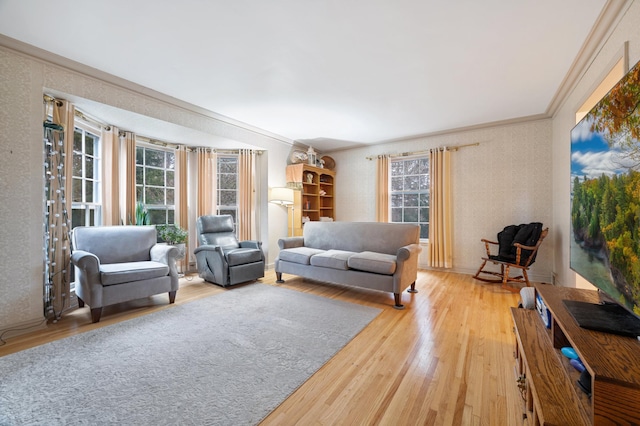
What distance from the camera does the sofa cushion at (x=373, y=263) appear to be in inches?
114

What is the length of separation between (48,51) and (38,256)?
1.89 m

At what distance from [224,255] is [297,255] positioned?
1017 millimetres

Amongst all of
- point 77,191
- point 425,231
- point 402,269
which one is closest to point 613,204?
point 402,269

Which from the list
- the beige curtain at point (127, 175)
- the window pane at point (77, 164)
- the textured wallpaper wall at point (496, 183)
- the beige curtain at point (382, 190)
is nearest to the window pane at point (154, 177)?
the beige curtain at point (127, 175)

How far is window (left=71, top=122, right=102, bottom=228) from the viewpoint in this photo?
10.4 ft

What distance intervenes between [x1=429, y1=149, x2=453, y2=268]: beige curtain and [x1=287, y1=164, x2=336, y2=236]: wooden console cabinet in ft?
6.98

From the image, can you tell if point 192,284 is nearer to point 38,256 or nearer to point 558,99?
point 38,256

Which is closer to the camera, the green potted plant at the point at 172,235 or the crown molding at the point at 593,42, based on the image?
the crown molding at the point at 593,42

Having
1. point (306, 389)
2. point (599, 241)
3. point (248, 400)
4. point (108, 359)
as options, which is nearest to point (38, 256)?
point (108, 359)

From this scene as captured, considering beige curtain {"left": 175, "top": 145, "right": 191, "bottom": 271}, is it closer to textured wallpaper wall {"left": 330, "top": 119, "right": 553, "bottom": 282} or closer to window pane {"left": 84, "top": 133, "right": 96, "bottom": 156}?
window pane {"left": 84, "top": 133, "right": 96, "bottom": 156}

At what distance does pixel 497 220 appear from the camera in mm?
4250

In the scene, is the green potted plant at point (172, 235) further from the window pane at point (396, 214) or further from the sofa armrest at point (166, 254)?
the window pane at point (396, 214)

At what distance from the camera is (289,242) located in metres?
4.09

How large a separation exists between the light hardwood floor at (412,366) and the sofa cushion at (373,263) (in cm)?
39
